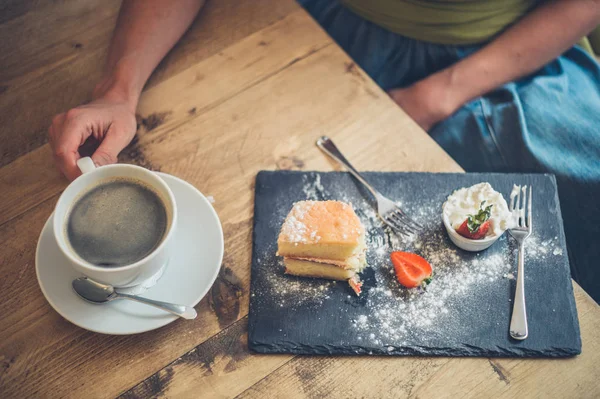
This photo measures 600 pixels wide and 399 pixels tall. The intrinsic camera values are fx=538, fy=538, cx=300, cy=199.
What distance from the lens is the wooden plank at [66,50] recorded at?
1239mm

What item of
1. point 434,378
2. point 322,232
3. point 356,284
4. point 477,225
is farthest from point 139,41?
point 434,378

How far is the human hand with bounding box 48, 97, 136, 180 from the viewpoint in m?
1.10

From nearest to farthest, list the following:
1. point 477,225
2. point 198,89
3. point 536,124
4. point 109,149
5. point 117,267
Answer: point 117,267 < point 477,225 < point 109,149 < point 198,89 < point 536,124

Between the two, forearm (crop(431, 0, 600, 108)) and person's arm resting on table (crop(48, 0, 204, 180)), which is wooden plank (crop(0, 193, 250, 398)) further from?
forearm (crop(431, 0, 600, 108))

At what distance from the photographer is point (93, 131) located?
3.76 ft

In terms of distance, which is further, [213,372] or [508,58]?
[508,58]

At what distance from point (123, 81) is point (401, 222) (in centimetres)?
70

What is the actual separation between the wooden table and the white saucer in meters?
0.05

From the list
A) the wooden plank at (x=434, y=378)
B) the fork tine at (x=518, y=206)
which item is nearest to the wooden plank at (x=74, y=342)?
the wooden plank at (x=434, y=378)

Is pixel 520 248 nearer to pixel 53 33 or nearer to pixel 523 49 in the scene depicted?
pixel 523 49

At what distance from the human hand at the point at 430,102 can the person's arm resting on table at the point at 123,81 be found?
62 centimetres

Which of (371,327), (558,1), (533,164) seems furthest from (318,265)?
(558,1)

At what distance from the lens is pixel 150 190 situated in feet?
3.27

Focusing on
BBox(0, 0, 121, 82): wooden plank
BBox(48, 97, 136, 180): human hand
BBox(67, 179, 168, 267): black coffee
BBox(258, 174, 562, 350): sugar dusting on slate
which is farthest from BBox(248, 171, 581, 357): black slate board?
BBox(0, 0, 121, 82): wooden plank
